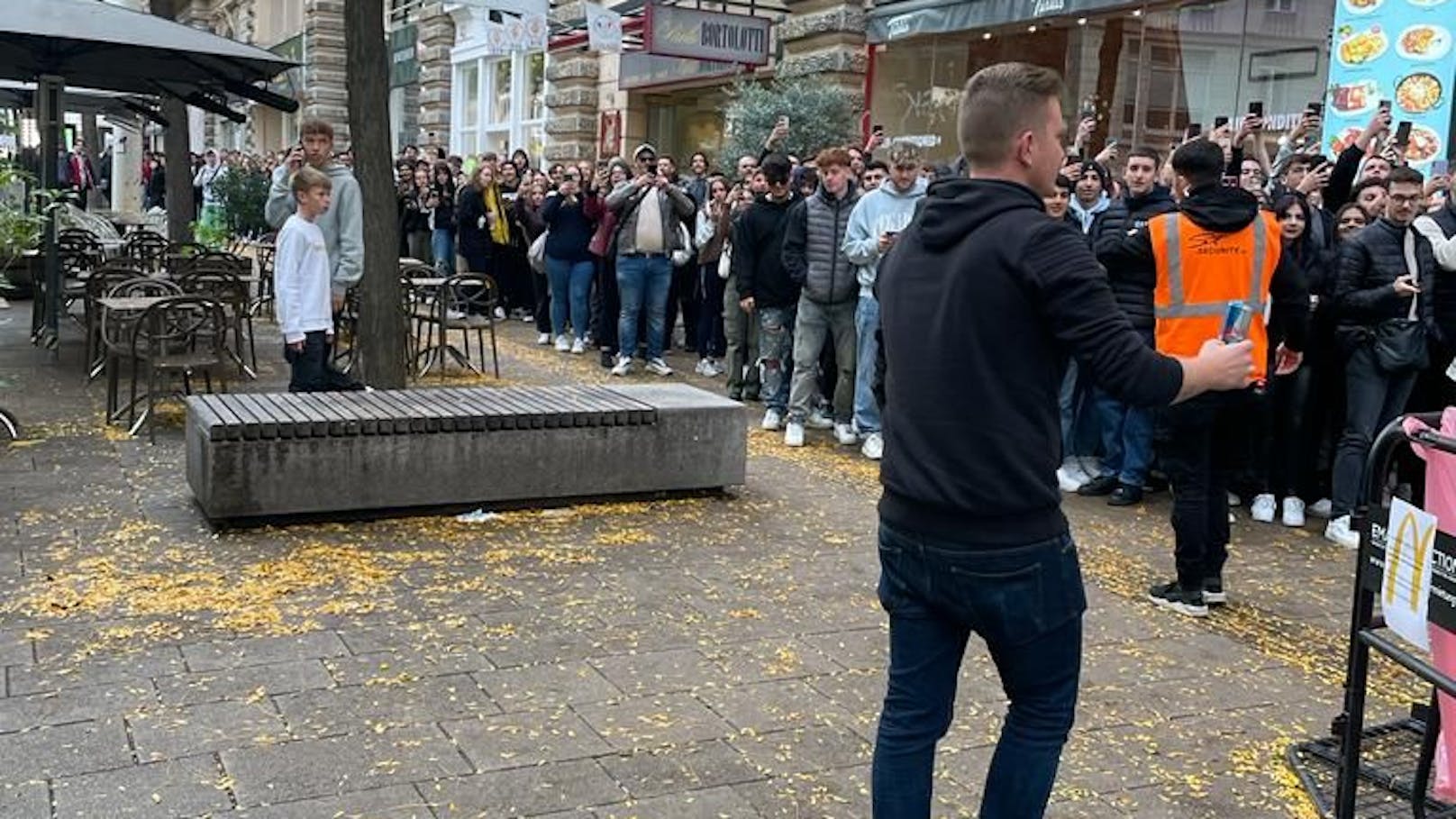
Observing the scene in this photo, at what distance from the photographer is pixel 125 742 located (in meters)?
4.01

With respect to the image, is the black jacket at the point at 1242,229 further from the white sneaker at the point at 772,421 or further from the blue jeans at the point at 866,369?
the white sneaker at the point at 772,421

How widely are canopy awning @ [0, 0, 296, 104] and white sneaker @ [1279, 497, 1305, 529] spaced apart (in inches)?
336

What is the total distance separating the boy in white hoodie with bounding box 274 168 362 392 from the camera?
305 inches

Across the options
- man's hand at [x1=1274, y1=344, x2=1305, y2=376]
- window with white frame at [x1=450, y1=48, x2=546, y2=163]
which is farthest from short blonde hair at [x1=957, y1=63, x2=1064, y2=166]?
window with white frame at [x1=450, y1=48, x2=546, y2=163]

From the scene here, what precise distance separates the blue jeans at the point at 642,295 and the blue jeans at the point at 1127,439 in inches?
186

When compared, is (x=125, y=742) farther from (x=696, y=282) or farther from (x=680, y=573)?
(x=696, y=282)

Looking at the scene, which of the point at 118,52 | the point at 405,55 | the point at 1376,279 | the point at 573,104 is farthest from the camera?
the point at 405,55

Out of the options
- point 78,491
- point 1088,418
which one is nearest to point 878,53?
point 1088,418

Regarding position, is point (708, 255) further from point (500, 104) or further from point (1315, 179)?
point (500, 104)

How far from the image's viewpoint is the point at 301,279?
309 inches

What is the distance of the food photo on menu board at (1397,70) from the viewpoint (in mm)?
9281

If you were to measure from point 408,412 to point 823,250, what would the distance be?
3344 millimetres

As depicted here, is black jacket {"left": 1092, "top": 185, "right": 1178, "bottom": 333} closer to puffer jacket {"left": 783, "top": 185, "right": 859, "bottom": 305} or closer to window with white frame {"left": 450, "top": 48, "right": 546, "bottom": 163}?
puffer jacket {"left": 783, "top": 185, "right": 859, "bottom": 305}

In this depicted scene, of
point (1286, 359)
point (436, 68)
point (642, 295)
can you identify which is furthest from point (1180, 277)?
point (436, 68)
